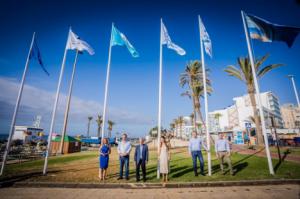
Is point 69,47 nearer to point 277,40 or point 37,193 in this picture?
point 37,193

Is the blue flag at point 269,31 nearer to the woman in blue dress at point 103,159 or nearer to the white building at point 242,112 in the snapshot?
the woman in blue dress at point 103,159

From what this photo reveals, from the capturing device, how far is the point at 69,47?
10.3 metres

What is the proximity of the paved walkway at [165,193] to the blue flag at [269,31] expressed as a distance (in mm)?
6908

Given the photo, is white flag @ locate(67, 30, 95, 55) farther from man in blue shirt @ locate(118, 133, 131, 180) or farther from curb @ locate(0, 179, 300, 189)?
curb @ locate(0, 179, 300, 189)

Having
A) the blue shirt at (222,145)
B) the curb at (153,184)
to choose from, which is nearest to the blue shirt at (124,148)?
the curb at (153,184)

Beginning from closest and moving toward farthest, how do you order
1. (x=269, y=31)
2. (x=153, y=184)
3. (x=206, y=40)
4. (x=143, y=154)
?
1. (x=153, y=184)
2. (x=143, y=154)
3. (x=269, y=31)
4. (x=206, y=40)

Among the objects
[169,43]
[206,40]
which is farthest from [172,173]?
[206,40]

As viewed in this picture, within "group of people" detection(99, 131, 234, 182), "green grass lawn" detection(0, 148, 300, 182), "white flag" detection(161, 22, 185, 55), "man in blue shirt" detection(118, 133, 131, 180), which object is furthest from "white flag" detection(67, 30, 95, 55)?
"green grass lawn" detection(0, 148, 300, 182)

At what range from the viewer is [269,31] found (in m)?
8.41

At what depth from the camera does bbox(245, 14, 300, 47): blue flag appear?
779cm

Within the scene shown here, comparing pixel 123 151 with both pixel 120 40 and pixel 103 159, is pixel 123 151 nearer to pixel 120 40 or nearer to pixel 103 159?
pixel 103 159

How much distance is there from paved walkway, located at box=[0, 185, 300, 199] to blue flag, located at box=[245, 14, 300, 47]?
691 centimetres

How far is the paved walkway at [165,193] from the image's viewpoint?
16.4 feet

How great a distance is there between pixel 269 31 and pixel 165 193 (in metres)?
9.62
